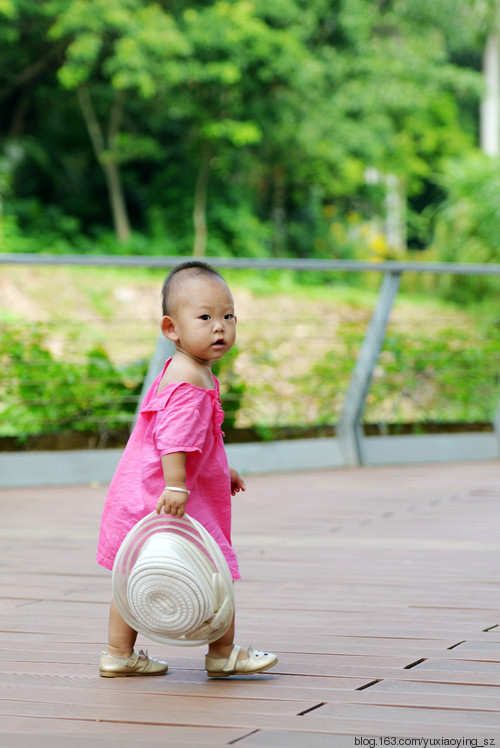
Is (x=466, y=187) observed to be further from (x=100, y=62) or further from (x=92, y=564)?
(x=92, y=564)

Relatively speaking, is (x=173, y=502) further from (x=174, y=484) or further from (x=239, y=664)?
(x=239, y=664)

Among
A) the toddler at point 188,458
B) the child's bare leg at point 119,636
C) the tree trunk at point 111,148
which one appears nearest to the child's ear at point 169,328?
the toddler at point 188,458

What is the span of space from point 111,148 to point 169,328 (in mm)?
25128

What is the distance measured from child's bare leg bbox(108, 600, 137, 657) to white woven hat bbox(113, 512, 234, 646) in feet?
0.36

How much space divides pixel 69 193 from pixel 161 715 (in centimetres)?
2717

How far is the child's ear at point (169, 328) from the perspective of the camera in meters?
2.54

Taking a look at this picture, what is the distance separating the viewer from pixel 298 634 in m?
2.89

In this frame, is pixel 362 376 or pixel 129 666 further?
pixel 362 376

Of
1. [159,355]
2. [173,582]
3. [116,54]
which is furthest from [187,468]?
[116,54]

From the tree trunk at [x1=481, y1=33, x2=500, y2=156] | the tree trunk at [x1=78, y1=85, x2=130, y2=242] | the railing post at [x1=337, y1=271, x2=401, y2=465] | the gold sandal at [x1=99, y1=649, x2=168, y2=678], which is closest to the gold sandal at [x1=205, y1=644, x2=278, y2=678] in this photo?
the gold sandal at [x1=99, y1=649, x2=168, y2=678]

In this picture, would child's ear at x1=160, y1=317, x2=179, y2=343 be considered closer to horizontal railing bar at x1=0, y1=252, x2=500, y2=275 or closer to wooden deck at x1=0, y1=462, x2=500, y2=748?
wooden deck at x1=0, y1=462, x2=500, y2=748

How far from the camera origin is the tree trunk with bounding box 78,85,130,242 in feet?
87.8

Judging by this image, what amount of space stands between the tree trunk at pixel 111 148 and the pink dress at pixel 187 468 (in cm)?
2459

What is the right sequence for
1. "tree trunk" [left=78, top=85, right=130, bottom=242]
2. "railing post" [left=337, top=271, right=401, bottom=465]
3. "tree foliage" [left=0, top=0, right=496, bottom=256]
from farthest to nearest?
"tree trunk" [left=78, top=85, right=130, bottom=242] → "tree foliage" [left=0, top=0, right=496, bottom=256] → "railing post" [left=337, top=271, right=401, bottom=465]
